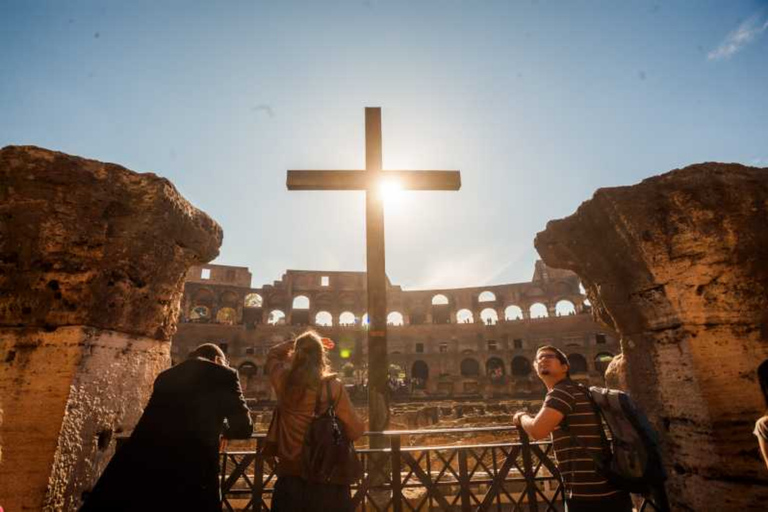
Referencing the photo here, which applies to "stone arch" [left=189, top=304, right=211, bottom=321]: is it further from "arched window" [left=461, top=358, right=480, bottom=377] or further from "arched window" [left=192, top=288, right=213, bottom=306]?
"arched window" [left=461, top=358, right=480, bottom=377]

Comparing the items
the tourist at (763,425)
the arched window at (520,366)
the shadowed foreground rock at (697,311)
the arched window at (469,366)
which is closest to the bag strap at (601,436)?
the tourist at (763,425)

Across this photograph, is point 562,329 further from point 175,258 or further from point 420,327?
point 175,258

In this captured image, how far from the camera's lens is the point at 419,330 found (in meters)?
33.4

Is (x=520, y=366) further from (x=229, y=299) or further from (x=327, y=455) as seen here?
(x=327, y=455)

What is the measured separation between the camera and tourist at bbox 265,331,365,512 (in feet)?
6.55

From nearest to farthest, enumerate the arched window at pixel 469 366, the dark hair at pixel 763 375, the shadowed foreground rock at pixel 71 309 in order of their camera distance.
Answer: the dark hair at pixel 763 375 < the shadowed foreground rock at pixel 71 309 < the arched window at pixel 469 366

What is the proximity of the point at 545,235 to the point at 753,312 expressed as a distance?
1625 mm

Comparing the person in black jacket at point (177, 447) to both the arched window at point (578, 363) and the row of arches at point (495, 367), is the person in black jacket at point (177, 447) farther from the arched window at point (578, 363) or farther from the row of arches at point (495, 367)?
the arched window at point (578, 363)

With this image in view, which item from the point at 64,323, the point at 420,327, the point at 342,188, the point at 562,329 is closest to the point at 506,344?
the point at 562,329

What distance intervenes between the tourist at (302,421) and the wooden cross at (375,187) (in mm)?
1681

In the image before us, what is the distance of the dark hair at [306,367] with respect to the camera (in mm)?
2148

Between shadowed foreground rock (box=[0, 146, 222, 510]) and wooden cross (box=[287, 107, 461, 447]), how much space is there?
2017 millimetres

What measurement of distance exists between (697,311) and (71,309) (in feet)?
15.1

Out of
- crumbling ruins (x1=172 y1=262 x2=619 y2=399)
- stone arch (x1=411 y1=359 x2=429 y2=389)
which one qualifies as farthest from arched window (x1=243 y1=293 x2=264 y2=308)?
stone arch (x1=411 y1=359 x2=429 y2=389)
